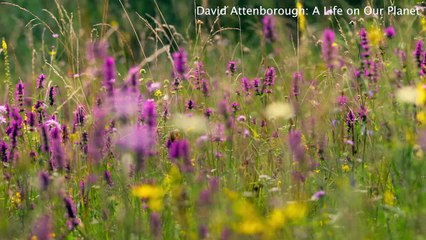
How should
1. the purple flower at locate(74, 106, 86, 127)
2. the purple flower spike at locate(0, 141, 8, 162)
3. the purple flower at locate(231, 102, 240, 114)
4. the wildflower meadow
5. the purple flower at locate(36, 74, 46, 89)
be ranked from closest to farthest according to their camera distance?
the wildflower meadow < the purple flower spike at locate(0, 141, 8, 162) < the purple flower at locate(74, 106, 86, 127) < the purple flower at locate(231, 102, 240, 114) < the purple flower at locate(36, 74, 46, 89)

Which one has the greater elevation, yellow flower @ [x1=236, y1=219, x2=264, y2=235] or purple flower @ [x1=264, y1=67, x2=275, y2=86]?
purple flower @ [x1=264, y1=67, x2=275, y2=86]

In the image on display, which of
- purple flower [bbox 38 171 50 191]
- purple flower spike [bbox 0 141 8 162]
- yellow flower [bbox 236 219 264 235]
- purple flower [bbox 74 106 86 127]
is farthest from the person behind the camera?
purple flower [bbox 74 106 86 127]

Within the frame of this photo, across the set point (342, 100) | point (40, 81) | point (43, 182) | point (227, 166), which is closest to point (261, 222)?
point (43, 182)

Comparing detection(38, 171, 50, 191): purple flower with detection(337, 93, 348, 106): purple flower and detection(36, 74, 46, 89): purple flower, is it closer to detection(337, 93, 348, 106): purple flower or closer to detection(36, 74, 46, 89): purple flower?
detection(36, 74, 46, 89): purple flower

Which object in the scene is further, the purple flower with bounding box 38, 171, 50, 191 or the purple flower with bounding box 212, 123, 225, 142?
the purple flower with bounding box 212, 123, 225, 142

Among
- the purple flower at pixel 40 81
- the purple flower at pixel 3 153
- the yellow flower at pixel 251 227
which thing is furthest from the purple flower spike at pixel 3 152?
the yellow flower at pixel 251 227

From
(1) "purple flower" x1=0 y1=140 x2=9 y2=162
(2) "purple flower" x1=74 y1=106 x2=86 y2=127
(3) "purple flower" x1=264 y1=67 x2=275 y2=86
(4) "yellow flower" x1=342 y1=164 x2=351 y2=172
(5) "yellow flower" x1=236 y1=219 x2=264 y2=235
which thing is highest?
(3) "purple flower" x1=264 y1=67 x2=275 y2=86

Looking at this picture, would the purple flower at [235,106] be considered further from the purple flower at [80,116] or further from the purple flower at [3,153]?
the purple flower at [3,153]

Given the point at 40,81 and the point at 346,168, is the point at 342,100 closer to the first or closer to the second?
the point at 346,168

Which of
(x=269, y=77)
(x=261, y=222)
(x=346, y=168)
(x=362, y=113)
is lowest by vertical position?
(x=346, y=168)

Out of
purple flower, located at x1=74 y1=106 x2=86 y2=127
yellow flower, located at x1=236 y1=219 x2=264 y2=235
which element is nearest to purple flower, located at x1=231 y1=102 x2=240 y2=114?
purple flower, located at x1=74 y1=106 x2=86 y2=127

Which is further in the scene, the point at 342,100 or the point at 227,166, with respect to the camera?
the point at 342,100

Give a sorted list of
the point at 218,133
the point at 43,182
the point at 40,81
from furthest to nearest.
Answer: the point at 40,81 → the point at 218,133 → the point at 43,182

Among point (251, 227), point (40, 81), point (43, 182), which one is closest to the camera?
point (251, 227)
